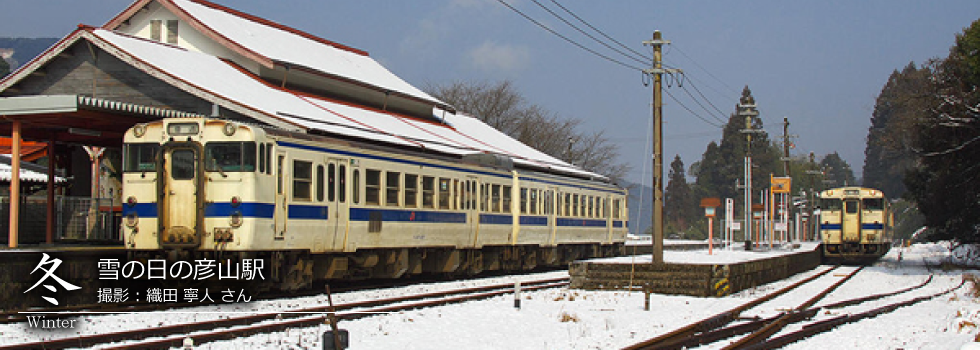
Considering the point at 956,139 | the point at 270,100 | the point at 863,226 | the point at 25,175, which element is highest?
the point at 270,100

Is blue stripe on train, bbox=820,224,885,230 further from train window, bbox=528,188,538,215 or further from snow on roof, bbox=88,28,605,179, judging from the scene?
train window, bbox=528,188,538,215

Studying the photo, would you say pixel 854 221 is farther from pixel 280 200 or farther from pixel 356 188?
pixel 280 200

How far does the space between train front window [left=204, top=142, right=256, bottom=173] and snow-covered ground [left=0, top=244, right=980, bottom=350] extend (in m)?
2.21

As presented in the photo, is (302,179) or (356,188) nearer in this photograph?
(302,179)

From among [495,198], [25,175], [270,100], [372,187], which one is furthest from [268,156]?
[25,175]

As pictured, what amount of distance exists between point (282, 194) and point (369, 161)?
2.92m

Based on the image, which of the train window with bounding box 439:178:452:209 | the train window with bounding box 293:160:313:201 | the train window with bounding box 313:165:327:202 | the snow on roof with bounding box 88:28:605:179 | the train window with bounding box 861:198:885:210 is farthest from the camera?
the train window with bounding box 861:198:885:210

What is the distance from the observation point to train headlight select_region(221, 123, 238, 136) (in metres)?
16.4

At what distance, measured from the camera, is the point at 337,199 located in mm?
18625

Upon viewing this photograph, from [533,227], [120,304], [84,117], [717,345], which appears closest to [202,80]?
[84,117]

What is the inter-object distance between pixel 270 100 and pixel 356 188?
28.4ft

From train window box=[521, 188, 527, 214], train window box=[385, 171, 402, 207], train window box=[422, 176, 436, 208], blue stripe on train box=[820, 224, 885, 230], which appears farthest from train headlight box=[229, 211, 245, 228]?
blue stripe on train box=[820, 224, 885, 230]

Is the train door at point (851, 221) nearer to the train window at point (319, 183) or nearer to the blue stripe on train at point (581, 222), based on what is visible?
the blue stripe on train at point (581, 222)

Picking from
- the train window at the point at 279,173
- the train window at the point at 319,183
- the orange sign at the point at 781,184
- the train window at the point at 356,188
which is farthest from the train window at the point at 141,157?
the orange sign at the point at 781,184
